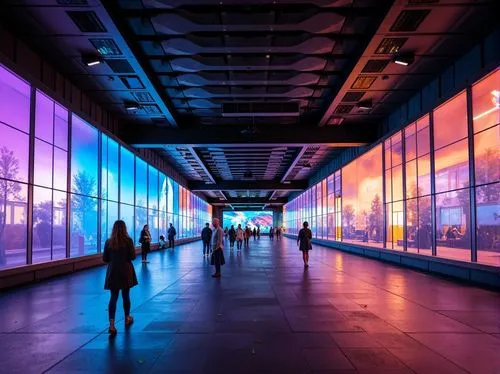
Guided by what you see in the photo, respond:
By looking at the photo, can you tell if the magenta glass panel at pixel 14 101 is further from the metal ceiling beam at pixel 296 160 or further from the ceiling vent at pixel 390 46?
the metal ceiling beam at pixel 296 160

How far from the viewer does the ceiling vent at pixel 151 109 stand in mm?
16852

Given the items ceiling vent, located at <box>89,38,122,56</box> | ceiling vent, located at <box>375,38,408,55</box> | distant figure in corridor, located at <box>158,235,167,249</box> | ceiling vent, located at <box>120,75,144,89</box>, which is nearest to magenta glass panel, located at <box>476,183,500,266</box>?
ceiling vent, located at <box>375,38,408,55</box>

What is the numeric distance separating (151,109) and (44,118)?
4923 millimetres

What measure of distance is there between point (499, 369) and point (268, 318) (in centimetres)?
347

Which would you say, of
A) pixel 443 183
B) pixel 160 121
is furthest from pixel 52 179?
pixel 443 183

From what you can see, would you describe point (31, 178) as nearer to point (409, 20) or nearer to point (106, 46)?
point (106, 46)

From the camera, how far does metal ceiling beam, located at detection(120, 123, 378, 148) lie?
19.8 meters

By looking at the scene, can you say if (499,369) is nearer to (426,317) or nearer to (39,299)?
(426,317)

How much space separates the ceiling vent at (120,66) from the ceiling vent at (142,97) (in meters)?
2.11

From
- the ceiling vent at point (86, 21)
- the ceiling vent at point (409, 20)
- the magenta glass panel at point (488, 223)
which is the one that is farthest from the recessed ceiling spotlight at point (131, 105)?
the magenta glass panel at point (488, 223)

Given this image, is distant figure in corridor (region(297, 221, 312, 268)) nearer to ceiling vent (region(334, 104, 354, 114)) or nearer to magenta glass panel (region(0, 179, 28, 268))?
ceiling vent (region(334, 104, 354, 114))

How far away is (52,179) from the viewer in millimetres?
13711

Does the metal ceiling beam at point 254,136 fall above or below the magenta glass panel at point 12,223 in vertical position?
above

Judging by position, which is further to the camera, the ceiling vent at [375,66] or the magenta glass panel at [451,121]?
the ceiling vent at [375,66]
